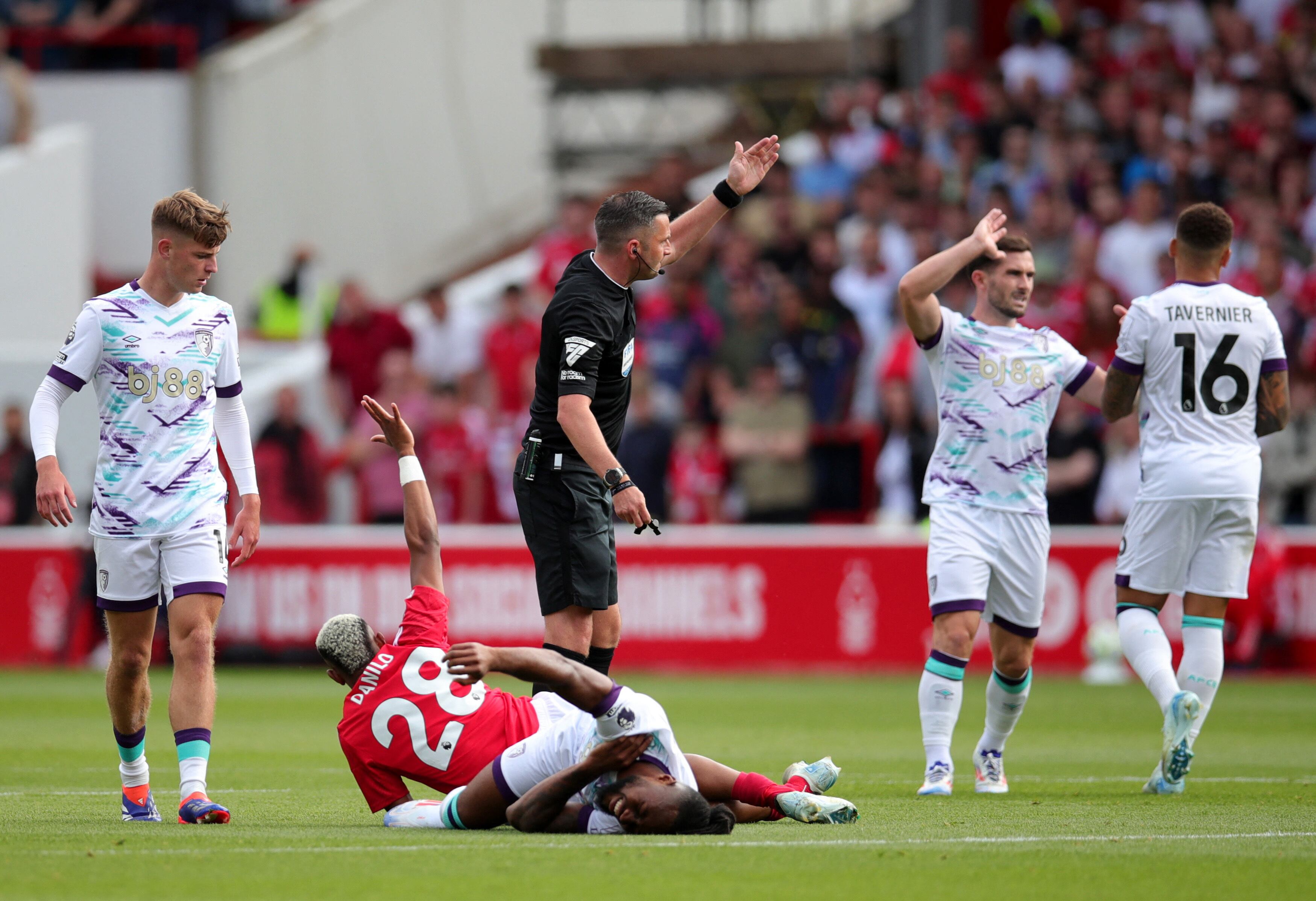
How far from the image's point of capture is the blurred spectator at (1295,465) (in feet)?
54.3

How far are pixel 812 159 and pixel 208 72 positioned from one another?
8.66 meters

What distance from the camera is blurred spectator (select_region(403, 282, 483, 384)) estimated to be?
2094 cm

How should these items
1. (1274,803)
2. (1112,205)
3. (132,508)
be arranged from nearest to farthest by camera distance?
(132,508) < (1274,803) < (1112,205)

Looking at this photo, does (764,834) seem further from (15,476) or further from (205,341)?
(15,476)

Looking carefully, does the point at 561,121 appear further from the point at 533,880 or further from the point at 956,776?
the point at 533,880

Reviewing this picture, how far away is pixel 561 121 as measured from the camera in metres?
25.4

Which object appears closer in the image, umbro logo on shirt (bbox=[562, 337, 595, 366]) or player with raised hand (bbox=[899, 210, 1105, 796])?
umbro logo on shirt (bbox=[562, 337, 595, 366])

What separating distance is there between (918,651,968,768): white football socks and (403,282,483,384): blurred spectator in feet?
42.0

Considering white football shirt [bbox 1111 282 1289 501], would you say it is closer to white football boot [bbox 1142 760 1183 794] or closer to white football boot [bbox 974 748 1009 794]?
white football boot [bbox 1142 760 1183 794]

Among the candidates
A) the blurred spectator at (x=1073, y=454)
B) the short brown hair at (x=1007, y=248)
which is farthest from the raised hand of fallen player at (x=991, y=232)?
the blurred spectator at (x=1073, y=454)

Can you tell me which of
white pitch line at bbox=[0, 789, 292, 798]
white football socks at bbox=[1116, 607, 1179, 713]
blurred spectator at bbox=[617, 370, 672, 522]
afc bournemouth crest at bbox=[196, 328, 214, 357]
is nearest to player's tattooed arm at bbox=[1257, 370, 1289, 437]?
white football socks at bbox=[1116, 607, 1179, 713]

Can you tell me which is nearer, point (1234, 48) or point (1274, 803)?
point (1274, 803)

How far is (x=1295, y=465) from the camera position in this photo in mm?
16859

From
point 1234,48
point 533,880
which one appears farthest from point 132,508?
point 1234,48
